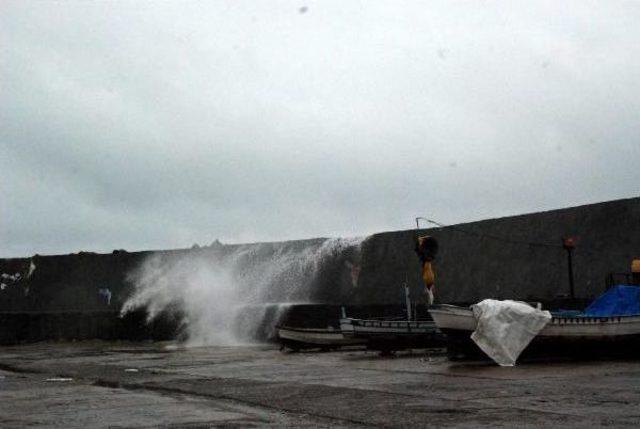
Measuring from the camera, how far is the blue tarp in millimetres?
19938

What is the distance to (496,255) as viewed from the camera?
101ft

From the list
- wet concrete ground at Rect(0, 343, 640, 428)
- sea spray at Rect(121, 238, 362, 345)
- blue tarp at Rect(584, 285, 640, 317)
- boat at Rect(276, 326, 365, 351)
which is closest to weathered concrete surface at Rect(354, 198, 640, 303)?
sea spray at Rect(121, 238, 362, 345)

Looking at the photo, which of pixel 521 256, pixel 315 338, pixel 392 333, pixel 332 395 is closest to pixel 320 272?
pixel 521 256

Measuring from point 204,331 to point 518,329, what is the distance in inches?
886

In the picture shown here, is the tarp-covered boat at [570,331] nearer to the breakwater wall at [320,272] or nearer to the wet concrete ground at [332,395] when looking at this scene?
the wet concrete ground at [332,395]

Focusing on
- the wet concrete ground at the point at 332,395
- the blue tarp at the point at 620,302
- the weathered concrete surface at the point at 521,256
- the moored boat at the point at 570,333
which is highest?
the weathered concrete surface at the point at 521,256

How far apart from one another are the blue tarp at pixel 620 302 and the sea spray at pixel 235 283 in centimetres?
1522

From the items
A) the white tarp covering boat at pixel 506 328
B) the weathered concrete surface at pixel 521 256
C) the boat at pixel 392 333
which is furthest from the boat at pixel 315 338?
the white tarp covering boat at pixel 506 328

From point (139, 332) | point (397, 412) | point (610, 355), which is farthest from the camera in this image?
point (139, 332)

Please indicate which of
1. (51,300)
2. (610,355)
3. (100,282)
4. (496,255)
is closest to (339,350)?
(496,255)

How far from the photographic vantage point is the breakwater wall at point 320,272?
2775cm

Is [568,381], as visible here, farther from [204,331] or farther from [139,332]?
[139,332]

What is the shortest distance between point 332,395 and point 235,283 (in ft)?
103

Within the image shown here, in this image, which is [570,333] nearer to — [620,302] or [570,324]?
[570,324]
